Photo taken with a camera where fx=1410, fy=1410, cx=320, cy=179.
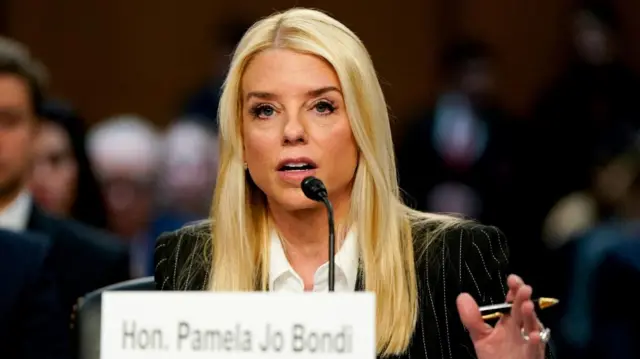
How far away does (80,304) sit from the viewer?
3.42m

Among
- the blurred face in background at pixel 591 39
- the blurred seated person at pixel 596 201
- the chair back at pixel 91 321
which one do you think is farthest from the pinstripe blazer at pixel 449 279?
the blurred face in background at pixel 591 39

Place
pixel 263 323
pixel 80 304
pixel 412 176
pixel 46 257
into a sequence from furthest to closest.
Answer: pixel 412 176
pixel 46 257
pixel 80 304
pixel 263 323

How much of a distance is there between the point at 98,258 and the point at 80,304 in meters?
1.41

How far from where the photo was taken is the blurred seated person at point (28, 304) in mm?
3455

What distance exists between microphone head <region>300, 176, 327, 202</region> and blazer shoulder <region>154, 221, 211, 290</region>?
512 mm

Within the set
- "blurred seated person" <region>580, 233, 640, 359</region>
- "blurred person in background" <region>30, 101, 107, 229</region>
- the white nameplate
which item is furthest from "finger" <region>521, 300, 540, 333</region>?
"blurred person in background" <region>30, 101, 107, 229</region>

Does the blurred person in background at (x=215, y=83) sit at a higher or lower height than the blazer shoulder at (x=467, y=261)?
higher

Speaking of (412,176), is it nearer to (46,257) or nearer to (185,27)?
(185,27)

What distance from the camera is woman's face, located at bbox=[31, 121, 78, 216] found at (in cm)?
562

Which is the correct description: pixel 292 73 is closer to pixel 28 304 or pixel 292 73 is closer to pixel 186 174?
pixel 28 304

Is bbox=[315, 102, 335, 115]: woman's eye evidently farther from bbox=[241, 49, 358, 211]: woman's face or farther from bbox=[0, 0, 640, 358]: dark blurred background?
bbox=[0, 0, 640, 358]: dark blurred background

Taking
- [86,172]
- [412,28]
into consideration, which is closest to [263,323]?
[86,172]

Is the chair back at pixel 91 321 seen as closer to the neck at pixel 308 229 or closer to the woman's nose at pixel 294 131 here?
the neck at pixel 308 229

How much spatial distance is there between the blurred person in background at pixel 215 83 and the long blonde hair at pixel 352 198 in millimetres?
4437
